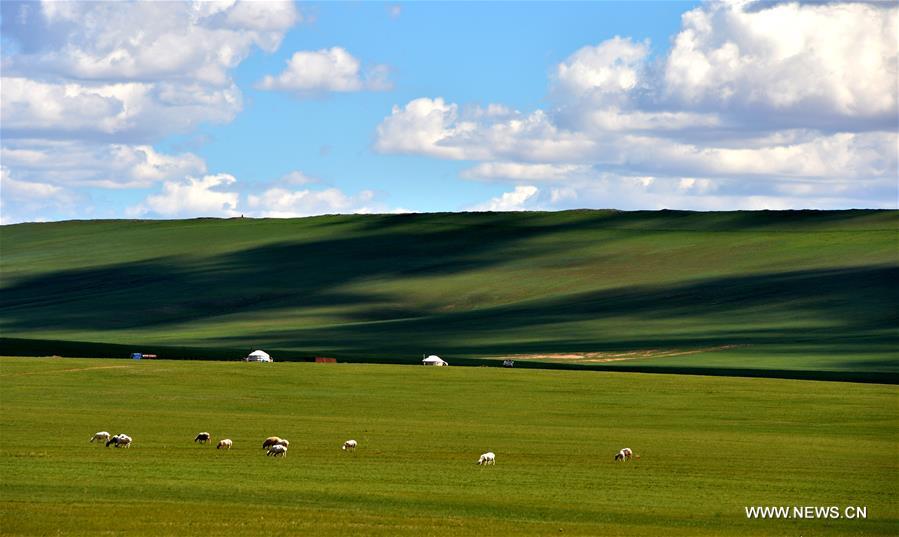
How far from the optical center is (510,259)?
170000 millimetres

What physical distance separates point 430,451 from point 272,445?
5980mm

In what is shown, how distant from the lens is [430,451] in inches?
2030

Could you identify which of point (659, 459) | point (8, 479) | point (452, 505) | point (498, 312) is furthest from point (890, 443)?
point (498, 312)

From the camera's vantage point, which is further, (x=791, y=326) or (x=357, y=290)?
(x=357, y=290)

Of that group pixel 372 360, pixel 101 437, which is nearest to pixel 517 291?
pixel 372 360

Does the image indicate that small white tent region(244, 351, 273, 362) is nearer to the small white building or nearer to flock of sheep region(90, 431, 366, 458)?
the small white building

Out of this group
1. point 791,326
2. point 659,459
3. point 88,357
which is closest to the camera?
point 659,459

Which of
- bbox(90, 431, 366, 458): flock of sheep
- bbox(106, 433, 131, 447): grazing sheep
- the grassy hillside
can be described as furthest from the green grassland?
the grassy hillside

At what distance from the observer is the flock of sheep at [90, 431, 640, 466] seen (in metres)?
48.0

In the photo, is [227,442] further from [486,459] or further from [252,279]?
[252,279]

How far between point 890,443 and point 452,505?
2701 centimetres

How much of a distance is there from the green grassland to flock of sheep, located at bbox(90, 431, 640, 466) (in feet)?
1.87

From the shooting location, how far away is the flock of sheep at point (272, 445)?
158ft

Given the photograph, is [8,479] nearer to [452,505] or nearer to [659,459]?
[452,505]
